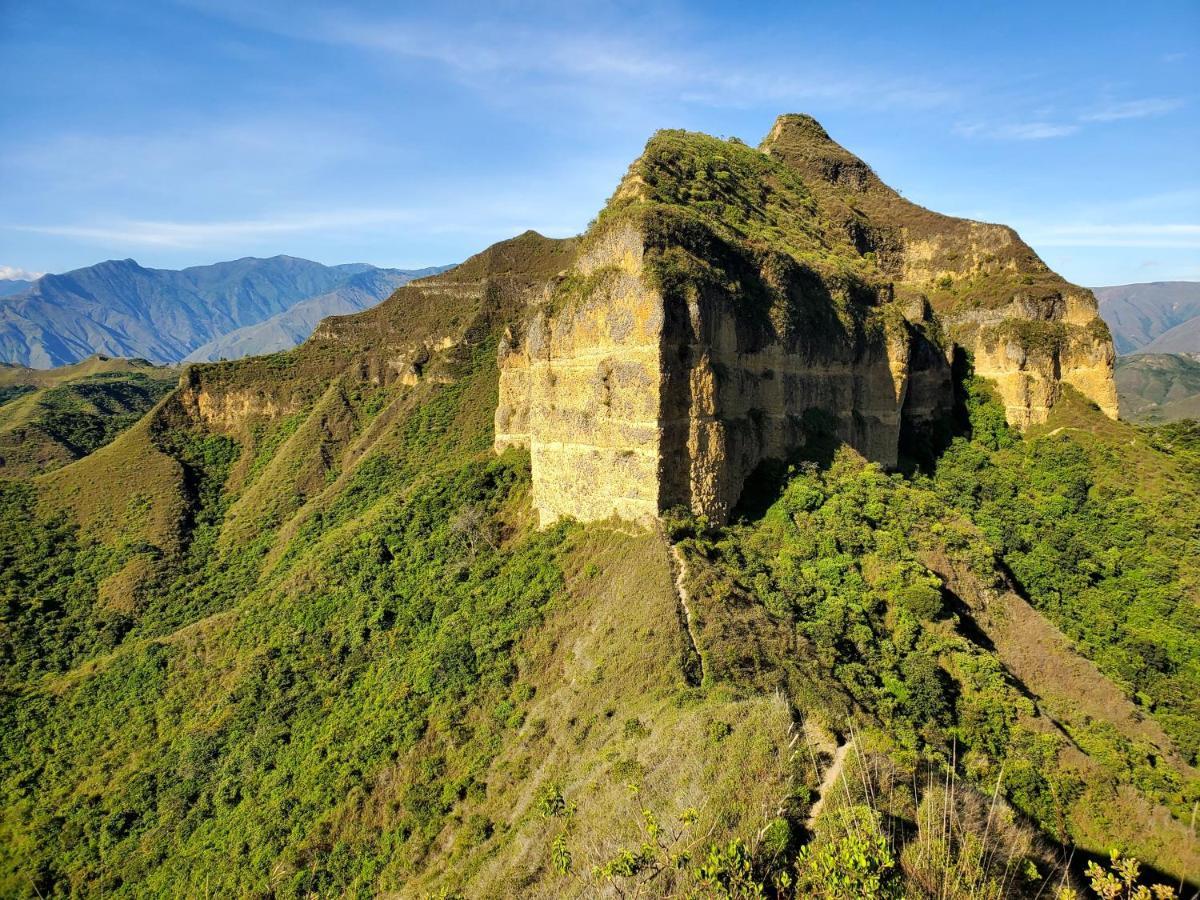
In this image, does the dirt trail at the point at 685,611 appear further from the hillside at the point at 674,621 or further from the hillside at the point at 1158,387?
the hillside at the point at 1158,387

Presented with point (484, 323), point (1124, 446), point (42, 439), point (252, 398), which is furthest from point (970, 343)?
point (42, 439)

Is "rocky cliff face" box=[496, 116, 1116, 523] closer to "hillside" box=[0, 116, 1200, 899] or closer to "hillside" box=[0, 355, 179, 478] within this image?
"hillside" box=[0, 116, 1200, 899]

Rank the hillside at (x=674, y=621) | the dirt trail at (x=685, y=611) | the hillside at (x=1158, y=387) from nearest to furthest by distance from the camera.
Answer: the hillside at (x=674, y=621), the dirt trail at (x=685, y=611), the hillside at (x=1158, y=387)

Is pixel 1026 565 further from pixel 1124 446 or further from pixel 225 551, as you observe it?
pixel 225 551

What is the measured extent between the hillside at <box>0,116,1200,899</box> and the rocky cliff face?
228 mm

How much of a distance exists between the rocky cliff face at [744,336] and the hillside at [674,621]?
228 millimetres

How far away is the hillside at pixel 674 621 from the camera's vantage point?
54.7 feet

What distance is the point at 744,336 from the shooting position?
29.0 metres

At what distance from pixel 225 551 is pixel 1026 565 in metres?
50.2

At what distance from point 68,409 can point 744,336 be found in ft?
260

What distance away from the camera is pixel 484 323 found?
57.9 meters

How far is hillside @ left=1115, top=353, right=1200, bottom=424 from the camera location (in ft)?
420

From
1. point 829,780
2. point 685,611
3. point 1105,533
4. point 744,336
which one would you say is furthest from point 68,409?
point 1105,533

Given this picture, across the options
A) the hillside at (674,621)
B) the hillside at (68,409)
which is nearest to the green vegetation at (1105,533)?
the hillside at (674,621)
